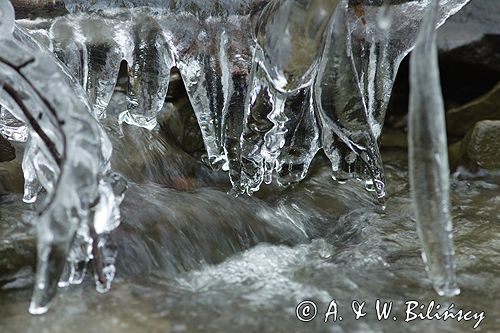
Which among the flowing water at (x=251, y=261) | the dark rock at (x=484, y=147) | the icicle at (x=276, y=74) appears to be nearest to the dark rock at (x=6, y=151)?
the flowing water at (x=251, y=261)

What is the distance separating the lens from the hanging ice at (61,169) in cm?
188

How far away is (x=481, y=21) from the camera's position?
454 cm

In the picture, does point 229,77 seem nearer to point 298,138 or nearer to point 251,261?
point 298,138

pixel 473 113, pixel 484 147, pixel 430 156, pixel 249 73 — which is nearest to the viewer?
pixel 430 156

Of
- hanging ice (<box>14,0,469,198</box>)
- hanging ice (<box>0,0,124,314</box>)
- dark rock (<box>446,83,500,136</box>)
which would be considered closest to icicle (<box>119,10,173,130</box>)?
hanging ice (<box>14,0,469,198</box>)

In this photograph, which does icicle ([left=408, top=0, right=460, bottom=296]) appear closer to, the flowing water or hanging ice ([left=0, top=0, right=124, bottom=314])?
the flowing water

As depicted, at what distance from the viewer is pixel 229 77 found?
11.0ft

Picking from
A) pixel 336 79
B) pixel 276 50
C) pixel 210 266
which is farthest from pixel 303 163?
pixel 210 266

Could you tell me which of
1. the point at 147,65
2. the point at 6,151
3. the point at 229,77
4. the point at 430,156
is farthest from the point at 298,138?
the point at 430,156

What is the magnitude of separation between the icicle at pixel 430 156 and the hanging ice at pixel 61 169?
869mm

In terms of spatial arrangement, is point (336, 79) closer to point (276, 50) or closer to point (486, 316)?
point (276, 50)

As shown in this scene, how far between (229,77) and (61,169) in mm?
1466

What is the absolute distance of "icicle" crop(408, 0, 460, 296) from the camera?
191cm

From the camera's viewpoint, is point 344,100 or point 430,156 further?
point 344,100
